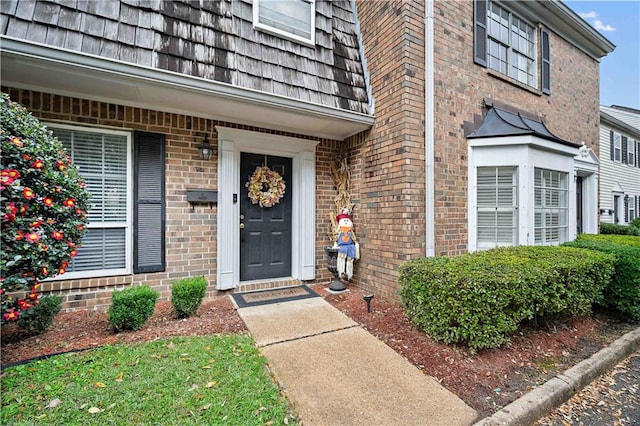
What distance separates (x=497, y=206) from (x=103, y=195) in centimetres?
583

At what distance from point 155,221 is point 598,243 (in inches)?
259

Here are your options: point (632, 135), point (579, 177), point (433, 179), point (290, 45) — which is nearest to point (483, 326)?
point (433, 179)

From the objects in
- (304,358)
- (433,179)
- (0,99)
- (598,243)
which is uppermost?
(0,99)

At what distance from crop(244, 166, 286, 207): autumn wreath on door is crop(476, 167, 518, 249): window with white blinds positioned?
337cm

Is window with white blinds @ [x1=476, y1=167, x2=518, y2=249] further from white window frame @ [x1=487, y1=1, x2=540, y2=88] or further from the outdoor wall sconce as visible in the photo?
the outdoor wall sconce

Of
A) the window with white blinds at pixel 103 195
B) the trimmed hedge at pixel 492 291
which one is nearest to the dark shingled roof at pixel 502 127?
the trimmed hedge at pixel 492 291

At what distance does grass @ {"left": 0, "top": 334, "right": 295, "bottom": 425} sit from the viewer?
1.82 metres

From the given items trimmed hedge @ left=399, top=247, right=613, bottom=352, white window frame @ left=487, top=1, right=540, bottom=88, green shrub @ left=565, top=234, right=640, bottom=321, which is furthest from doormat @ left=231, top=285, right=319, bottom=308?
white window frame @ left=487, top=1, right=540, bottom=88

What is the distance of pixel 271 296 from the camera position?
4305 millimetres

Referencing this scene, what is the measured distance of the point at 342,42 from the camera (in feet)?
15.6

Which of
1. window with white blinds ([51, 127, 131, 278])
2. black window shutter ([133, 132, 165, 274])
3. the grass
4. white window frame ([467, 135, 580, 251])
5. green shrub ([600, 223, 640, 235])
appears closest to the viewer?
the grass

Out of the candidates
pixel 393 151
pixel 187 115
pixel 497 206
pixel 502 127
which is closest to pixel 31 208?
pixel 187 115

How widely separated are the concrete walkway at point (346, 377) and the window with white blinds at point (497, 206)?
2.83m

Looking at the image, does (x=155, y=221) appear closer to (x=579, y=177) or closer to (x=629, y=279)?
(x=629, y=279)
